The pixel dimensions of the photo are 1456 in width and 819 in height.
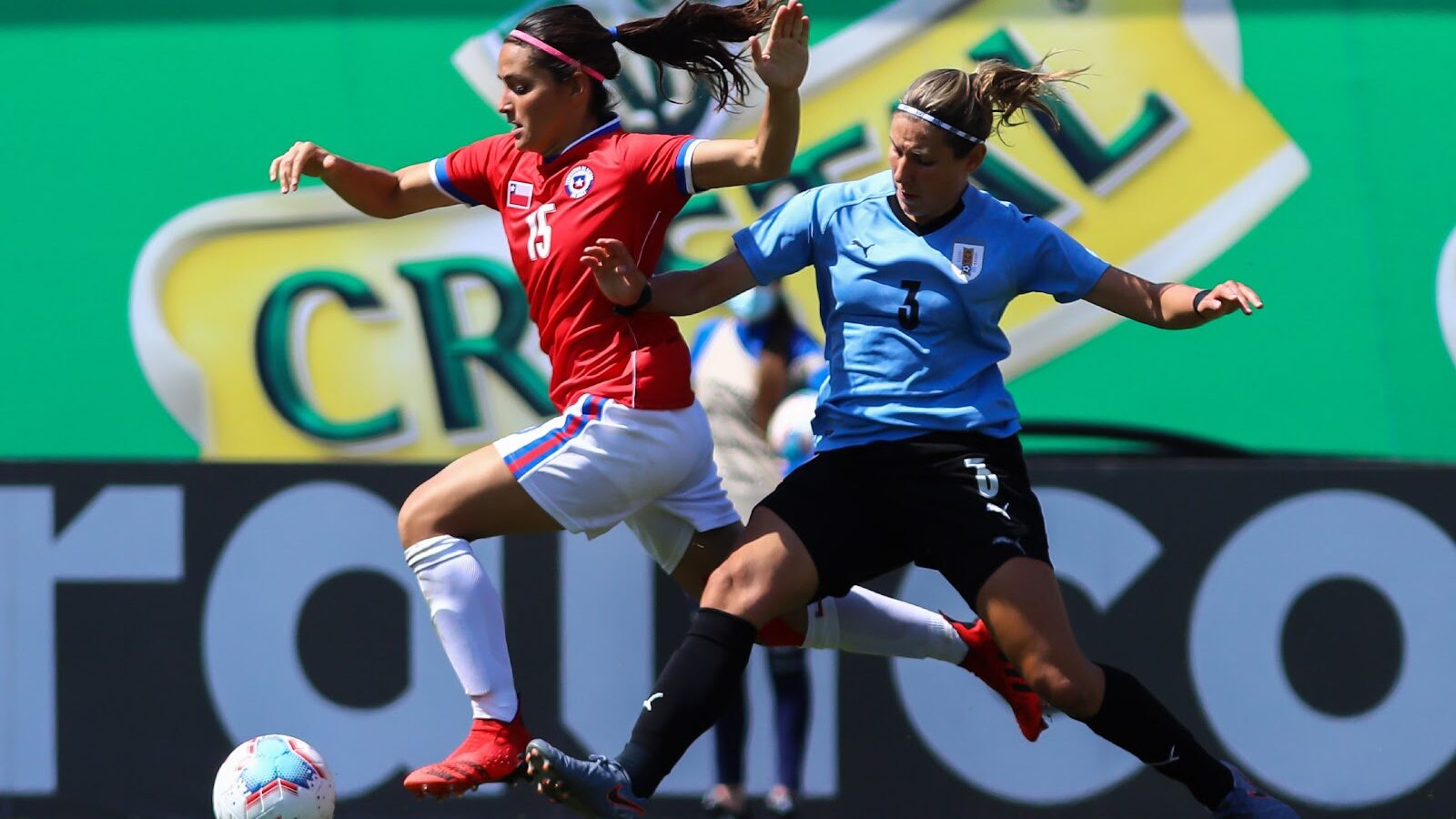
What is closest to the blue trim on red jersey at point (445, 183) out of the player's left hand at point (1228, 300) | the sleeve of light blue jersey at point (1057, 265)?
the sleeve of light blue jersey at point (1057, 265)

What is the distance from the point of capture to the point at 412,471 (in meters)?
6.09

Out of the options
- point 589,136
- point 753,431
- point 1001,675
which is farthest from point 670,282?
point 753,431

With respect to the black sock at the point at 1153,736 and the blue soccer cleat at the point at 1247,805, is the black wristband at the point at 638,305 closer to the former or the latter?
the black sock at the point at 1153,736

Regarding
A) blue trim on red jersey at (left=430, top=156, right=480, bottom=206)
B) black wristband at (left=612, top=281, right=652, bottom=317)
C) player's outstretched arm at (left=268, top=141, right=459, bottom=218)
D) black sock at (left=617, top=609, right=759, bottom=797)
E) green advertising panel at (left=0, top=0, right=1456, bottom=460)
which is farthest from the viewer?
green advertising panel at (left=0, top=0, right=1456, bottom=460)

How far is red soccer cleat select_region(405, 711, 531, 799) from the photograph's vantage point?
391cm

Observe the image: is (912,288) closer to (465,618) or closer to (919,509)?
(919,509)

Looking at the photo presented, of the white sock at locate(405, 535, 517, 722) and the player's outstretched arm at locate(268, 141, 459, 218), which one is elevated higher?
the player's outstretched arm at locate(268, 141, 459, 218)

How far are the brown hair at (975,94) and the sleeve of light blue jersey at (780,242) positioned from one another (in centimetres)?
35

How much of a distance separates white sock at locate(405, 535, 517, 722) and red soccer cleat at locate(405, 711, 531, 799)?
1.4 inches

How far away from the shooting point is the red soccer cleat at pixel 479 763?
3.91 meters

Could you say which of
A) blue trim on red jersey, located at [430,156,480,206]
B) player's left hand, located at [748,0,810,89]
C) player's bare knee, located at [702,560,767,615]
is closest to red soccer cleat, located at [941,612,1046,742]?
player's bare knee, located at [702,560,767,615]

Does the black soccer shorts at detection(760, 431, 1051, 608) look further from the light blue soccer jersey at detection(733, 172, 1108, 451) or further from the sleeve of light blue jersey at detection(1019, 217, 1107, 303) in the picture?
the sleeve of light blue jersey at detection(1019, 217, 1107, 303)

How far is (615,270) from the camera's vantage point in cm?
403

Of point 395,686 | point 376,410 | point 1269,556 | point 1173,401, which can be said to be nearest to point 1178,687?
point 1269,556
